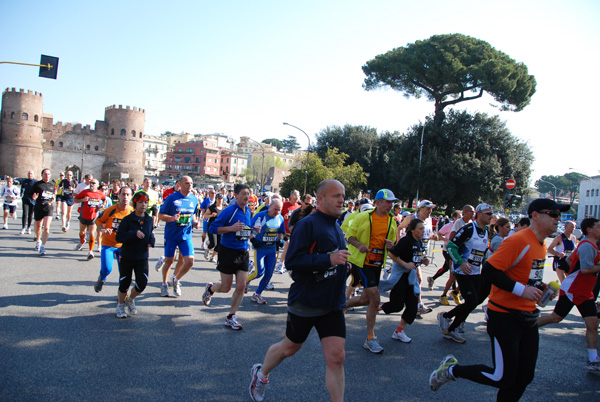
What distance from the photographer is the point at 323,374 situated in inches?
162

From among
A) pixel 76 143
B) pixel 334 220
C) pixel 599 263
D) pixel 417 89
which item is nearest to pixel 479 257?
pixel 599 263

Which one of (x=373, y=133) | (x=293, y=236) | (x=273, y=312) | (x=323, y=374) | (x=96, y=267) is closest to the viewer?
(x=293, y=236)

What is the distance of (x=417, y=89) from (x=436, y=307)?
36176 mm

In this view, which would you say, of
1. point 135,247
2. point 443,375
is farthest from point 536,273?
point 135,247

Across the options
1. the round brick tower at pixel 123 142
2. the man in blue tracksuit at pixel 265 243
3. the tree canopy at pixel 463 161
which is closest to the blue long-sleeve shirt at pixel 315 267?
the man in blue tracksuit at pixel 265 243

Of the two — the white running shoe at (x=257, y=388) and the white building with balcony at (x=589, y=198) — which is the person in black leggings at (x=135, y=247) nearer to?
the white running shoe at (x=257, y=388)

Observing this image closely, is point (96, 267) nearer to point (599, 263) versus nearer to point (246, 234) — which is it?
point (246, 234)

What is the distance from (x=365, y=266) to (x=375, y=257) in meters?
0.17

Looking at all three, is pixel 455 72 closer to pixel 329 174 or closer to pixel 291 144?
pixel 329 174

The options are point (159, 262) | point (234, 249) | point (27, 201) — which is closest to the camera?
point (234, 249)

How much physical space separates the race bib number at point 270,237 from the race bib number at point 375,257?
2.22 meters

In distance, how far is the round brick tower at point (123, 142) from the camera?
8056cm

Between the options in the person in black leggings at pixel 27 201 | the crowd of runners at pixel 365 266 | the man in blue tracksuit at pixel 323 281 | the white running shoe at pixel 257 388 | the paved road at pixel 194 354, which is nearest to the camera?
the man in blue tracksuit at pixel 323 281

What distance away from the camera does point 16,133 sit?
72.1 metres
